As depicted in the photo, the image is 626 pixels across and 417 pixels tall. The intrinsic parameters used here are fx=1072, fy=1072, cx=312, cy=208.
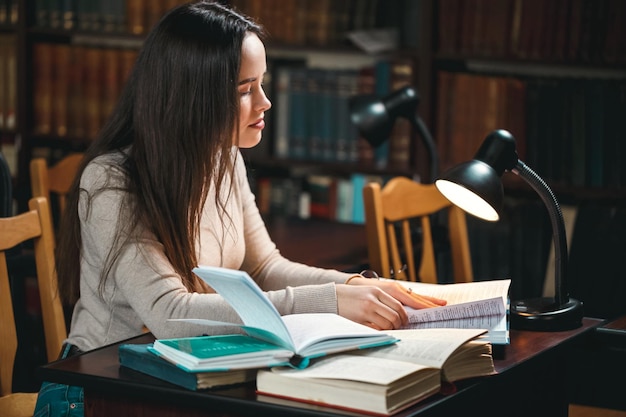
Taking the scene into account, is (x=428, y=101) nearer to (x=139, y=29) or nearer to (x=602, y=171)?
(x=602, y=171)

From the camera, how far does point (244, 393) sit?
1.46m

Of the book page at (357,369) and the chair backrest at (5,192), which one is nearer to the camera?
the book page at (357,369)

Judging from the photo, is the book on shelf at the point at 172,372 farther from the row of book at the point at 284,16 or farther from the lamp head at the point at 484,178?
the row of book at the point at 284,16

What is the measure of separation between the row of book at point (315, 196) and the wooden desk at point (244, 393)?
6.26 ft

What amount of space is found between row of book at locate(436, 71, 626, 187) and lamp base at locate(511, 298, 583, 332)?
1554mm

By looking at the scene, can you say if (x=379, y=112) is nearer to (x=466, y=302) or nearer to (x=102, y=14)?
(x=466, y=302)

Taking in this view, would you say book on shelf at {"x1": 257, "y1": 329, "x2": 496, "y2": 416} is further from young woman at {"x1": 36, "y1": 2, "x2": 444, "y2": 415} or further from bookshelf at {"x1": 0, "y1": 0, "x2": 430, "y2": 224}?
bookshelf at {"x1": 0, "y1": 0, "x2": 430, "y2": 224}

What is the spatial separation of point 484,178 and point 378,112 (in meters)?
1.08

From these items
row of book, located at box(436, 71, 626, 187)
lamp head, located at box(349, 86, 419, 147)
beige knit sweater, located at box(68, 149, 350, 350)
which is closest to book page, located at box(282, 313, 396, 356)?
beige knit sweater, located at box(68, 149, 350, 350)

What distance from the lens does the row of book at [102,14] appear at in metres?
3.99

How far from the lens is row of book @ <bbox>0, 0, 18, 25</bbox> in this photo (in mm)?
4176

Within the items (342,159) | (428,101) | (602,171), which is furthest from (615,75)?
(342,159)

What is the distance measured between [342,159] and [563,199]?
0.77 m

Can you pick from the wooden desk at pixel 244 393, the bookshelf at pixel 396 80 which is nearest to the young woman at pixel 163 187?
the wooden desk at pixel 244 393
